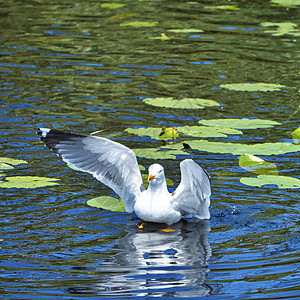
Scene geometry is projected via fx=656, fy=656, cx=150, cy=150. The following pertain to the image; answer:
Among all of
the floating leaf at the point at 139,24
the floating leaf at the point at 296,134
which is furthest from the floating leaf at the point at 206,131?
the floating leaf at the point at 139,24

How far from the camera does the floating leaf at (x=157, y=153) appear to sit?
751 centimetres

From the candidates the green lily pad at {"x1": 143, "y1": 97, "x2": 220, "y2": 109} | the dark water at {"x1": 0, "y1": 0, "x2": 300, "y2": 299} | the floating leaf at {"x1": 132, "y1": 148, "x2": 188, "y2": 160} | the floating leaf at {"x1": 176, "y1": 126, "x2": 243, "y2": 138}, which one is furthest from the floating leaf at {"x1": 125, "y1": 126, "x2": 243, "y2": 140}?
the green lily pad at {"x1": 143, "y1": 97, "x2": 220, "y2": 109}

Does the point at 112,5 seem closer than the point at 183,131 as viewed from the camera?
No

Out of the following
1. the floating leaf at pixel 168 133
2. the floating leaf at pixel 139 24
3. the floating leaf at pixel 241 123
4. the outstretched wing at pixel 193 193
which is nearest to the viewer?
the outstretched wing at pixel 193 193

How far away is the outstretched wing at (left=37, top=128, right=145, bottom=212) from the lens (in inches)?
255

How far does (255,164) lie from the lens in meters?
7.30

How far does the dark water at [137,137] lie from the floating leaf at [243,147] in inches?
5.0

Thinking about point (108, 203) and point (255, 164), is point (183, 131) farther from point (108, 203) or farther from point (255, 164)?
point (108, 203)

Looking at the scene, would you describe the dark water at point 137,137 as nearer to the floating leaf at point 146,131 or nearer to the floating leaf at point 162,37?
the floating leaf at point 146,131

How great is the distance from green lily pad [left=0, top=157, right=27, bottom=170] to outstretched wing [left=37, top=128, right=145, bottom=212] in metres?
0.82

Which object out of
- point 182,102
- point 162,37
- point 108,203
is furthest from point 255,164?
point 162,37

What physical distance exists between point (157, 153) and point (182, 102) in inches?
78.0

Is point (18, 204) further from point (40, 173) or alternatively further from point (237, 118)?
point (237, 118)

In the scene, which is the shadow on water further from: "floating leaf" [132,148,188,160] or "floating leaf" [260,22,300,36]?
"floating leaf" [260,22,300,36]
